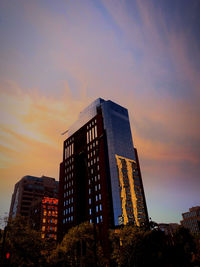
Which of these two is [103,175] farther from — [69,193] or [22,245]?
[22,245]

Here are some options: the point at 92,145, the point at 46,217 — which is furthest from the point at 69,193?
the point at 46,217

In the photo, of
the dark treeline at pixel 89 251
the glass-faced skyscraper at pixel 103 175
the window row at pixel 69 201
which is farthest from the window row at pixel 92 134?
the dark treeline at pixel 89 251

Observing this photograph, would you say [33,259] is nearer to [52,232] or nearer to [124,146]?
[124,146]

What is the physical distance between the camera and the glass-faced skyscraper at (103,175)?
96500mm

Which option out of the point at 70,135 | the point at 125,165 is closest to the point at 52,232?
the point at 70,135

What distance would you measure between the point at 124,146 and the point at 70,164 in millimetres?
35516

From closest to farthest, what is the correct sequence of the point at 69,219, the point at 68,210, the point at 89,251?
the point at 89,251 → the point at 69,219 → the point at 68,210

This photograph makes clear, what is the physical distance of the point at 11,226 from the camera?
40875 millimetres

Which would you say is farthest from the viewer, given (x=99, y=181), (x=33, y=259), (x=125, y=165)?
(x=125, y=165)

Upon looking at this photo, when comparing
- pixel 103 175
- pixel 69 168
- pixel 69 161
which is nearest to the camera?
pixel 103 175

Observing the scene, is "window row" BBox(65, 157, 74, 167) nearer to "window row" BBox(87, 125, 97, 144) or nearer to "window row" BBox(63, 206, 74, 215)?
"window row" BBox(87, 125, 97, 144)

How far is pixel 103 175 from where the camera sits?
322 ft

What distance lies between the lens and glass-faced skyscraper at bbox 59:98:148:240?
96500 mm

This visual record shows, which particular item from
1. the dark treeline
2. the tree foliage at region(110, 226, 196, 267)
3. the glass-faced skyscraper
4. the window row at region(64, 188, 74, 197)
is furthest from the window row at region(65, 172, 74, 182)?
the tree foliage at region(110, 226, 196, 267)
